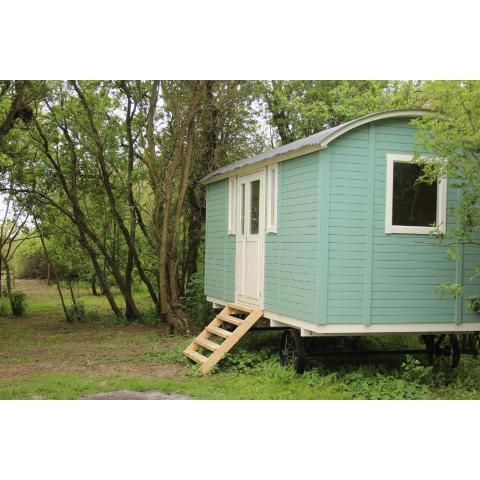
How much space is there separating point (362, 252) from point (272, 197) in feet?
7.15

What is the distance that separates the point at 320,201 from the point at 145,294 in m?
16.6

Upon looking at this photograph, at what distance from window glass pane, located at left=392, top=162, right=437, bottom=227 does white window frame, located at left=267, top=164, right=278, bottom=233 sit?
79.0 inches

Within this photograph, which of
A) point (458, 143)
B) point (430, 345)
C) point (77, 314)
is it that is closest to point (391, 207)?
point (458, 143)

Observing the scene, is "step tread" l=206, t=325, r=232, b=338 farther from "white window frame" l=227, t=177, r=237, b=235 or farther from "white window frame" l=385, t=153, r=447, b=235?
"white window frame" l=385, t=153, r=447, b=235

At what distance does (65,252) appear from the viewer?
17391 mm

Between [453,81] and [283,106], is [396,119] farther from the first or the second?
[283,106]

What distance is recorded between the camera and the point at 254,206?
10719 millimetres

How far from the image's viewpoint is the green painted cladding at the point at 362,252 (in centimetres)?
811

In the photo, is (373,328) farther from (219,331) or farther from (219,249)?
(219,249)

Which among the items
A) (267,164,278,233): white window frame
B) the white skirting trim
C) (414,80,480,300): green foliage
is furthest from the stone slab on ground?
(414,80,480,300): green foliage

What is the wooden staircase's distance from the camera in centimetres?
940

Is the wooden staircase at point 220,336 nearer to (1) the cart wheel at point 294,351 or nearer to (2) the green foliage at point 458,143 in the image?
(1) the cart wheel at point 294,351

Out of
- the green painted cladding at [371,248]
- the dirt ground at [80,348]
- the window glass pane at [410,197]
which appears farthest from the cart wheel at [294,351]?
the window glass pane at [410,197]
